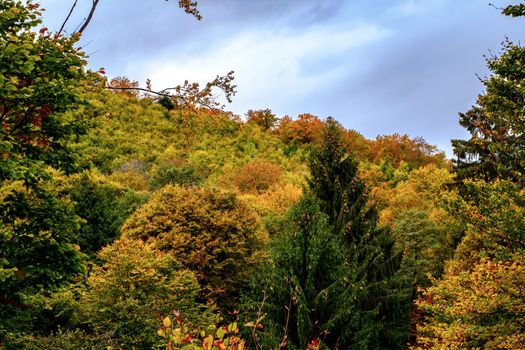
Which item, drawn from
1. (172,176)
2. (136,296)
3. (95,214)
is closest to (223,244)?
(136,296)

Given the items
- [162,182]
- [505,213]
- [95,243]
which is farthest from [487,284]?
[162,182]

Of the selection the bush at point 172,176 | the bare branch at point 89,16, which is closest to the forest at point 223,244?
the bare branch at point 89,16

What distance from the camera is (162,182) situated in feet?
124

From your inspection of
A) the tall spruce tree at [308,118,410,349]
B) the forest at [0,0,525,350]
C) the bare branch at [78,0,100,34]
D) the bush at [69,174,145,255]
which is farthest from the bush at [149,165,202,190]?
the bare branch at [78,0,100,34]

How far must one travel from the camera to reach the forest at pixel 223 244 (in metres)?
10.6

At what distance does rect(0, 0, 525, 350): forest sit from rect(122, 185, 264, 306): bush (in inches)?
3.2

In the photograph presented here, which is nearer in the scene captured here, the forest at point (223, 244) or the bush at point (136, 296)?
the forest at point (223, 244)

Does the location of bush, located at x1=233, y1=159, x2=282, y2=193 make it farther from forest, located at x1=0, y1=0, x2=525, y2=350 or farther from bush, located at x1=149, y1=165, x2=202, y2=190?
forest, located at x1=0, y1=0, x2=525, y2=350

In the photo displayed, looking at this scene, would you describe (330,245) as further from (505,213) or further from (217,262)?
(217,262)

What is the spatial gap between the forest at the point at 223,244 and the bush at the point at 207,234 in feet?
0.27

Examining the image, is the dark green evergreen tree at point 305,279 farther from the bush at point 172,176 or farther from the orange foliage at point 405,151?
the orange foliage at point 405,151

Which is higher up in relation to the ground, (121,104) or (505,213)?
(121,104)

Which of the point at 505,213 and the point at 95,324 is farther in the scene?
the point at 95,324

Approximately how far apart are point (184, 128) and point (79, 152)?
3.41 m
